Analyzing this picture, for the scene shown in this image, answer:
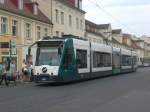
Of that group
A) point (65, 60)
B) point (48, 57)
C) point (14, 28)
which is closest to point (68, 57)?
point (65, 60)

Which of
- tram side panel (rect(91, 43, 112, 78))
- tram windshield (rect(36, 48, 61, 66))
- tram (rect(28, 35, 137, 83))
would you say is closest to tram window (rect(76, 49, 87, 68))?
tram (rect(28, 35, 137, 83))

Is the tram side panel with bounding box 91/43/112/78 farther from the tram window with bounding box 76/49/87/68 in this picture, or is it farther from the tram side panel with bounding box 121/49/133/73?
the tram side panel with bounding box 121/49/133/73

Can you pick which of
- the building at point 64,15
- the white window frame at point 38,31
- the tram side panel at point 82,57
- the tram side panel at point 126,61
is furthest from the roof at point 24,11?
the tram side panel at point 82,57

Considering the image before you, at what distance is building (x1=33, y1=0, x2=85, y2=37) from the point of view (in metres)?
58.1

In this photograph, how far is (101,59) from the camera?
130 feet

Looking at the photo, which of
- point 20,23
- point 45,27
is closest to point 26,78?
point 20,23

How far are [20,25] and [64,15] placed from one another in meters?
16.8

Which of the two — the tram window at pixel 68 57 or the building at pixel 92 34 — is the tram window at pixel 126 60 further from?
the tram window at pixel 68 57

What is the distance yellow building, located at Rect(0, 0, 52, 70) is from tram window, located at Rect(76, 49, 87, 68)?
841 cm

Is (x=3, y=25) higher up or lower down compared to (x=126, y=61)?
higher up

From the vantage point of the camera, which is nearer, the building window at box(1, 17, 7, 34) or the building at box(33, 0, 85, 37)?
the building window at box(1, 17, 7, 34)

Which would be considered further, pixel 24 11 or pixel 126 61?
pixel 126 61

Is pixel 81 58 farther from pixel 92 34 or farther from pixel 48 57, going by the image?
pixel 92 34

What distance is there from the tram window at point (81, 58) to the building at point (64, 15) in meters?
24.8
